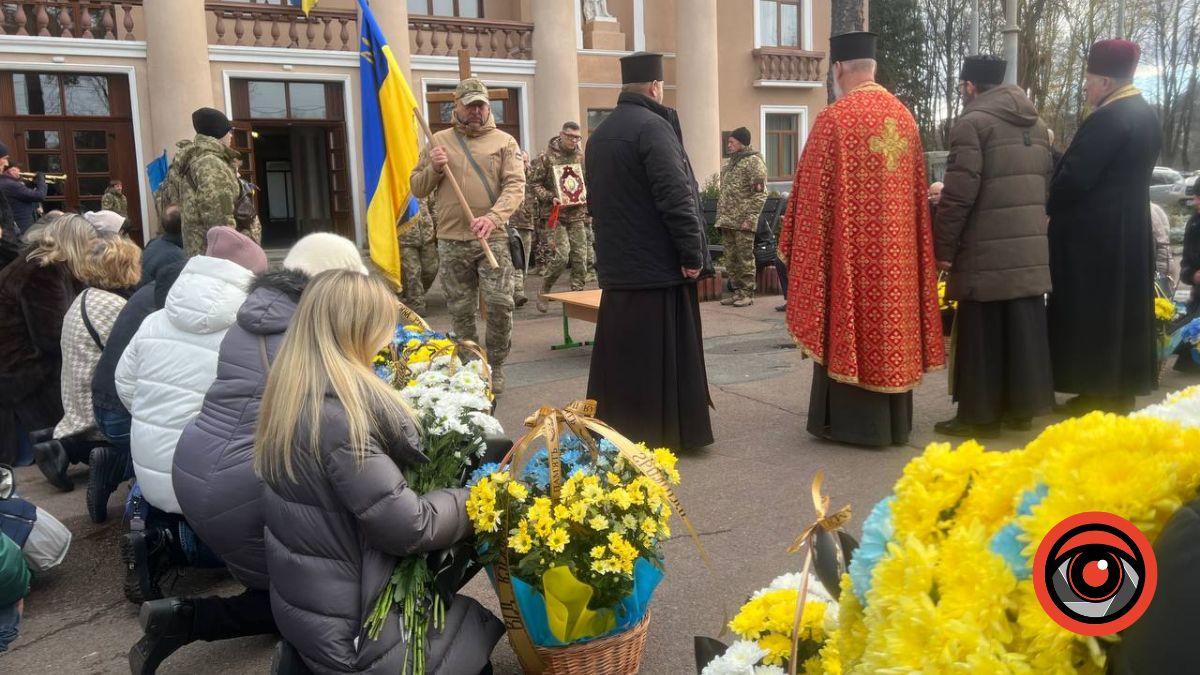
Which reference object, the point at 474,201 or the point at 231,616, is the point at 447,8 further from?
the point at 231,616

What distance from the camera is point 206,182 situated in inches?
275

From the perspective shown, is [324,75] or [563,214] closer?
[563,214]

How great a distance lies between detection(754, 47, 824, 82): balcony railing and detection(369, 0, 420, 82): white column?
33.3 ft

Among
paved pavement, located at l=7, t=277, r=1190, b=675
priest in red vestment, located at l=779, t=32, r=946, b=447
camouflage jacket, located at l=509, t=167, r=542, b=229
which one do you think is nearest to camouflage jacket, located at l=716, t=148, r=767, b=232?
camouflage jacket, located at l=509, t=167, r=542, b=229

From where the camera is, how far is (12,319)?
546cm

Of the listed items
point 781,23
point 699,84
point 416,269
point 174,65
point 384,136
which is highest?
point 781,23

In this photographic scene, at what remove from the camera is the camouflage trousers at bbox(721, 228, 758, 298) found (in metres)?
11.2

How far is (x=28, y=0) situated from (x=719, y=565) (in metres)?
16.7

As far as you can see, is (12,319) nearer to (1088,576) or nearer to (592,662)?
(592,662)

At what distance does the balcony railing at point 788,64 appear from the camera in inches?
963

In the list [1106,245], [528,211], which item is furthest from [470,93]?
[528,211]

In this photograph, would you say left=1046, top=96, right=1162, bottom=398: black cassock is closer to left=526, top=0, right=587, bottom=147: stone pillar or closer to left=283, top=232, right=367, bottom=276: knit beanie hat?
left=283, top=232, right=367, bottom=276: knit beanie hat

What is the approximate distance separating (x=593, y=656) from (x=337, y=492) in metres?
0.95

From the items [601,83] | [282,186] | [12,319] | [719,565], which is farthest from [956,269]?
[282,186]
